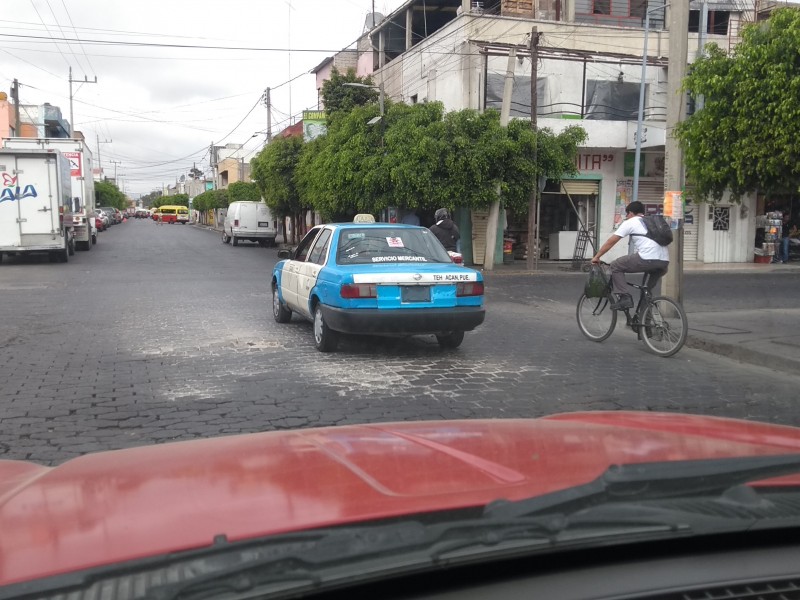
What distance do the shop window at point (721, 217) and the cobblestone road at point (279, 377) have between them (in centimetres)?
1580

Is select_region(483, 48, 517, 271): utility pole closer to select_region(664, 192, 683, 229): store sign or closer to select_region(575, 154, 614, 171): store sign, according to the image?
select_region(575, 154, 614, 171): store sign

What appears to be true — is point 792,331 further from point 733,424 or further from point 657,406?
point 733,424

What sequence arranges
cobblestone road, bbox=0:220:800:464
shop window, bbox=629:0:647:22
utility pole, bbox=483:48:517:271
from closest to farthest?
1. cobblestone road, bbox=0:220:800:464
2. utility pole, bbox=483:48:517:271
3. shop window, bbox=629:0:647:22

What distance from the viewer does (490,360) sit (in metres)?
9.01

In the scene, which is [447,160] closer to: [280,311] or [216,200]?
[280,311]

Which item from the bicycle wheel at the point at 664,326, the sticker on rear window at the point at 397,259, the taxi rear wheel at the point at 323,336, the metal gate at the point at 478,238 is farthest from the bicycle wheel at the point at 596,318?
the metal gate at the point at 478,238

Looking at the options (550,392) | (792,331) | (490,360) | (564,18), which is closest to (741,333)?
(792,331)

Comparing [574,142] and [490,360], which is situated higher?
[574,142]

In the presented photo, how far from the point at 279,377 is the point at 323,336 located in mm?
1393

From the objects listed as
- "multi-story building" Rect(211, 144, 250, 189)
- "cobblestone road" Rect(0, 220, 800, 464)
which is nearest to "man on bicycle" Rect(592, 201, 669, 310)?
"cobblestone road" Rect(0, 220, 800, 464)

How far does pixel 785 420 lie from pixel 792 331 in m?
5.02

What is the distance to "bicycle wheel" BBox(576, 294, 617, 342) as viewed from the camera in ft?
33.7

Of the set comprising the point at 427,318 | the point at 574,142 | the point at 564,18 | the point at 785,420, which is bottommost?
the point at 785,420

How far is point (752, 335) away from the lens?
34.2 ft
